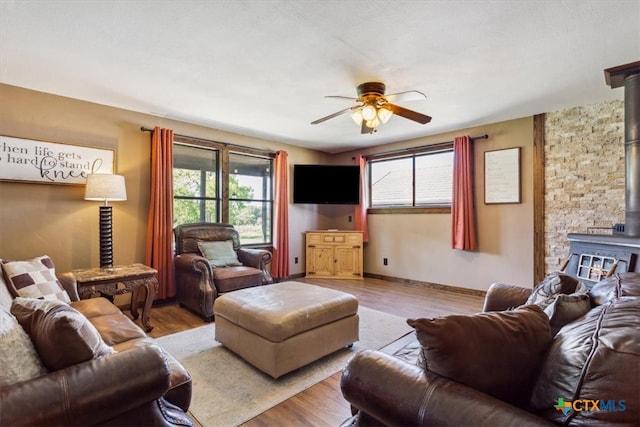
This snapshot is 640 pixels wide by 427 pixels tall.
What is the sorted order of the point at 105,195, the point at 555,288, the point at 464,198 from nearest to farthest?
1. the point at 555,288
2. the point at 105,195
3. the point at 464,198

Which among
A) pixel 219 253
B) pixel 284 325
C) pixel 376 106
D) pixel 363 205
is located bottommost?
pixel 284 325

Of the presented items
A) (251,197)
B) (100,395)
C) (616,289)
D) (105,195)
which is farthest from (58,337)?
(251,197)

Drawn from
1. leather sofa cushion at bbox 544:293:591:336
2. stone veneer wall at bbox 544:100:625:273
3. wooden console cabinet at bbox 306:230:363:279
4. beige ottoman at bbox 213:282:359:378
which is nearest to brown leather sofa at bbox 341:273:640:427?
leather sofa cushion at bbox 544:293:591:336

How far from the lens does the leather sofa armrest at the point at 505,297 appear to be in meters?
1.94

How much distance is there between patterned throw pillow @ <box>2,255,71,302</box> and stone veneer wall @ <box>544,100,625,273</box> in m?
5.14

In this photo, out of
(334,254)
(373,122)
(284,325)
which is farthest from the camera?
(334,254)

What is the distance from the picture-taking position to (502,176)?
418 cm

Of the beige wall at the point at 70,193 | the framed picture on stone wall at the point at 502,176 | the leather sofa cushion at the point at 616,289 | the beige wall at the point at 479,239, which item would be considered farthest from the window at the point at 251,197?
the leather sofa cushion at the point at 616,289

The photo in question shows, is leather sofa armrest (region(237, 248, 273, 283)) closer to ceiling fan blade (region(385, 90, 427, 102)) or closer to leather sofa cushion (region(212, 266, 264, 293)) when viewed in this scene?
leather sofa cushion (region(212, 266, 264, 293))

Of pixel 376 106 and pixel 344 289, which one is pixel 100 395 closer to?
pixel 376 106

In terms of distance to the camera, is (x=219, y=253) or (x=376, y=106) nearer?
(x=376, y=106)

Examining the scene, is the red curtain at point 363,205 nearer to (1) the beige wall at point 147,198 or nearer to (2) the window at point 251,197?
(1) the beige wall at point 147,198

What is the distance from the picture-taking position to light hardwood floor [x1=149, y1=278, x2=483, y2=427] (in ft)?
5.88

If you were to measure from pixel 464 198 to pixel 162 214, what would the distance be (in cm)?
410
